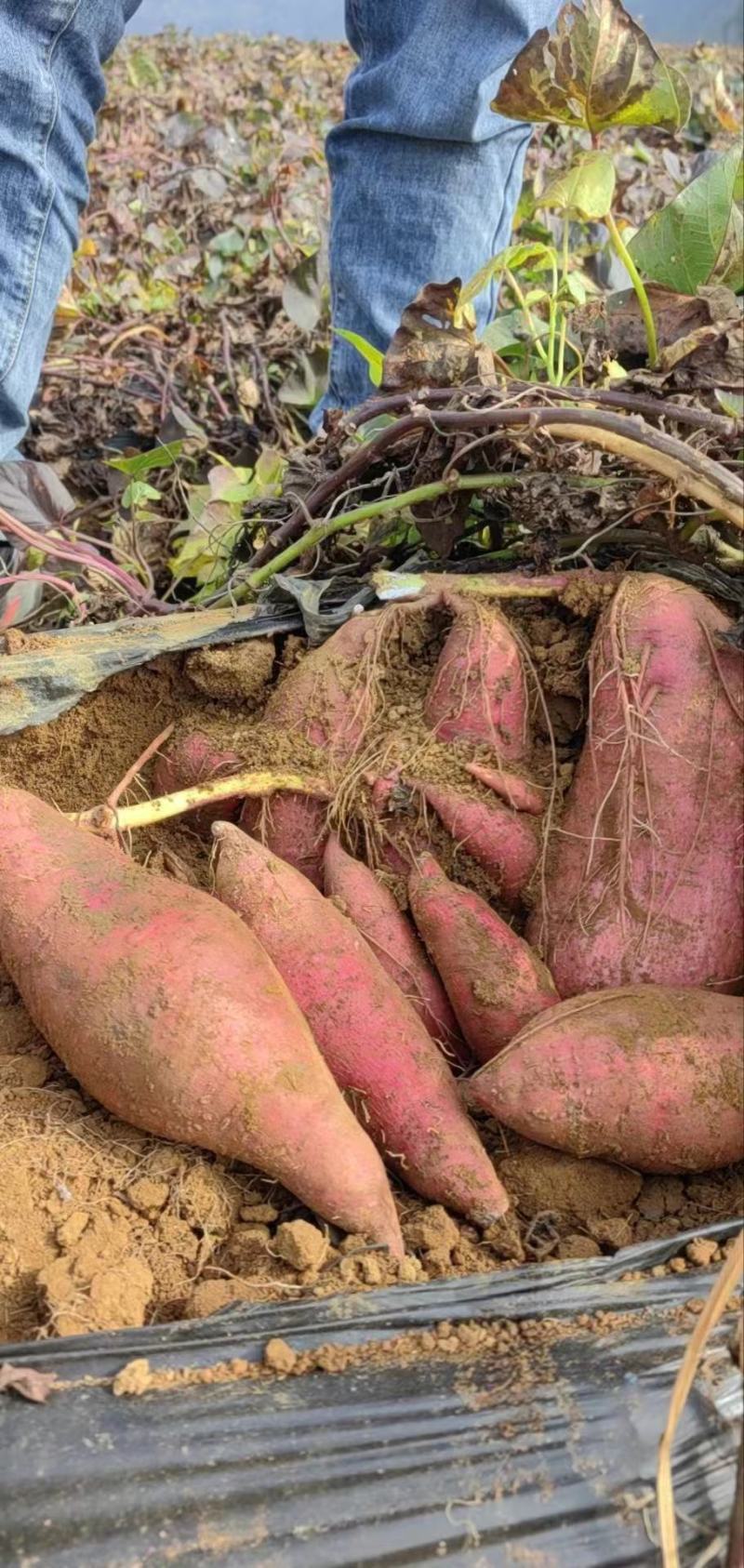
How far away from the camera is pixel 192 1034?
1094 millimetres

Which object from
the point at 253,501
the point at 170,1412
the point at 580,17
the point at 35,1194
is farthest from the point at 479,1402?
the point at 580,17

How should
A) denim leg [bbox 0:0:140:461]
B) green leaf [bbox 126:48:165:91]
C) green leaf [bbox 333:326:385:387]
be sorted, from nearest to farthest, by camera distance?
green leaf [bbox 333:326:385:387], denim leg [bbox 0:0:140:461], green leaf [bbox 126:48:165:91]

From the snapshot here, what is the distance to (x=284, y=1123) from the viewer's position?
1.08m

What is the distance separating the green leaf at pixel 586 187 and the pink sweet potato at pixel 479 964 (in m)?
0.84

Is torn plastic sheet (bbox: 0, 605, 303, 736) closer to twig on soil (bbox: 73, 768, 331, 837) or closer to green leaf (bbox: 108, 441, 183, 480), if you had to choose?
twig on soil (bbox: 73, 768, 331, 837)

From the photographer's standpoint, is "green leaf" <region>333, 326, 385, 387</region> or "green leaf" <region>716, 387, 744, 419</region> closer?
"green leaf" <region>716, 387, 744, 419</region>

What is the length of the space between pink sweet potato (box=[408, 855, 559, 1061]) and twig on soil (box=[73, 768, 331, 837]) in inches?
7.4

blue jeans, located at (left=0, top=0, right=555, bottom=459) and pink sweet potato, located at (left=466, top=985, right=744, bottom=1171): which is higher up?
blue jeans, located at (left=0, top=0, right=555, bottom=459)

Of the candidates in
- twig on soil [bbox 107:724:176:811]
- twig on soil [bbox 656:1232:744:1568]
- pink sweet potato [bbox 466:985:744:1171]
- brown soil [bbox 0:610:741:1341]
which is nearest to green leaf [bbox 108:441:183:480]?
twig on soil [bbox 107:724:176:811]

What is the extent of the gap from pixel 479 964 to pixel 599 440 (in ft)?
1.89

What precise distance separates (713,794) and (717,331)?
0.53 m

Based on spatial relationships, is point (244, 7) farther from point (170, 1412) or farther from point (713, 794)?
point (170, 1412)

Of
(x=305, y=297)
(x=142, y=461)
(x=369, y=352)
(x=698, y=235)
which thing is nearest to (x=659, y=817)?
(x=698, y=235)

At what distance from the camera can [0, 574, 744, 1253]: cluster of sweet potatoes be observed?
3.59 feet
